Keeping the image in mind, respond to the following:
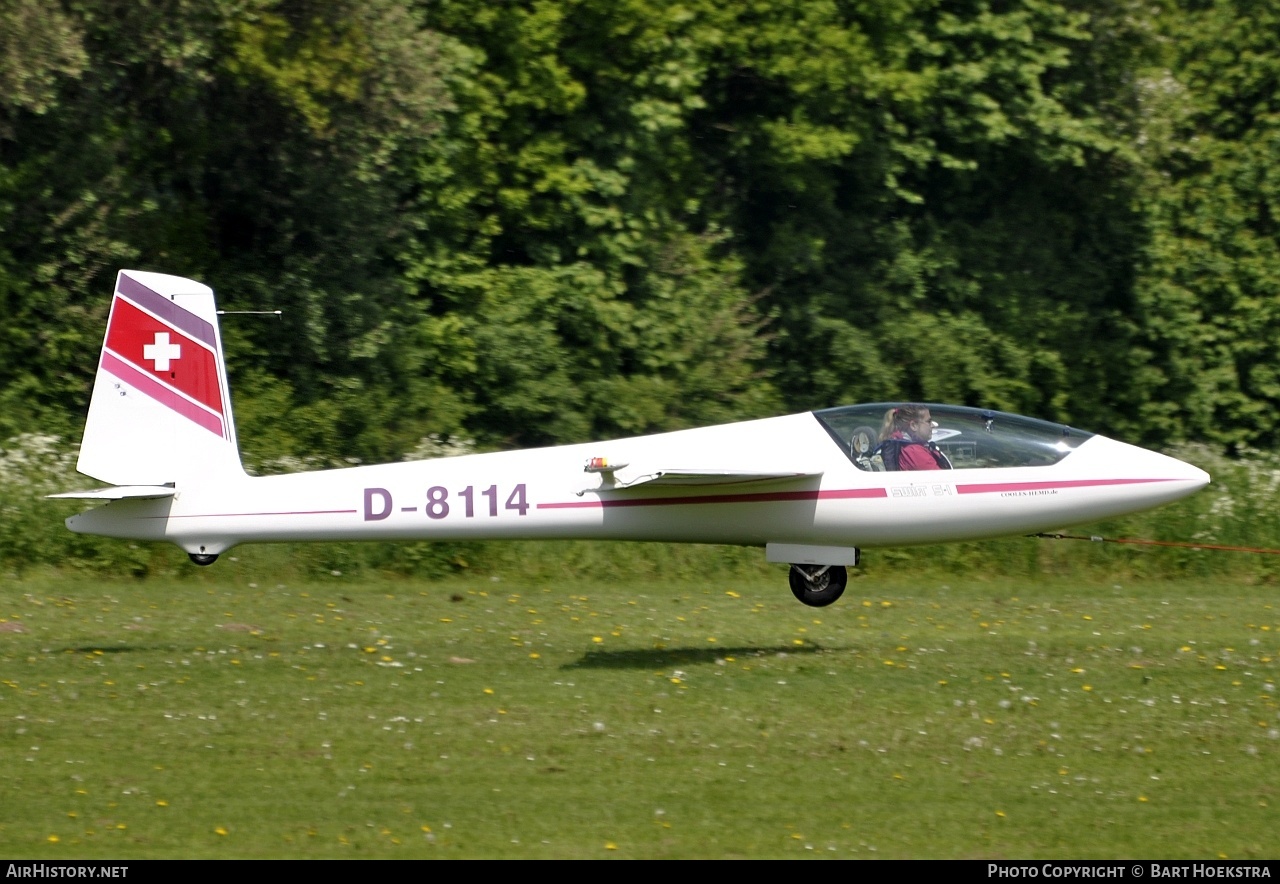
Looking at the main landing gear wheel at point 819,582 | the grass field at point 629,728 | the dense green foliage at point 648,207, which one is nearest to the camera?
the grass field at point 629,728

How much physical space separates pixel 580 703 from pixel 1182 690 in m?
4.31

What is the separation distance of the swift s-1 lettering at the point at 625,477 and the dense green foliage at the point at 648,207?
369 inches

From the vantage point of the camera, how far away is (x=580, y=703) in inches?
416

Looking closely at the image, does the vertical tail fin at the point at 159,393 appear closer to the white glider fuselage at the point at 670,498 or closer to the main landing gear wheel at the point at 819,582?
the white glider fuselage at the point at 670,498

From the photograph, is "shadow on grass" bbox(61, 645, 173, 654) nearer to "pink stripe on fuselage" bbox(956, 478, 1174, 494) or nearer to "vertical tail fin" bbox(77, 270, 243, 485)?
"vertical tail fin" bbox(77, 270, 243, 485)

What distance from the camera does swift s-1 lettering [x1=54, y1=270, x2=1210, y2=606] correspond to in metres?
10.8

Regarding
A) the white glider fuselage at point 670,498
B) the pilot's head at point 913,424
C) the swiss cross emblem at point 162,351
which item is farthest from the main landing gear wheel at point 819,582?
the swiss cross emblem at point 162,351

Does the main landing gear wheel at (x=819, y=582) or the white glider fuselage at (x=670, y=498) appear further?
the main landing gear wheel at (x=819, y=582)

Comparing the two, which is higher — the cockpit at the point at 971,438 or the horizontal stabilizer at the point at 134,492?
the cockpit at the point at 971,438

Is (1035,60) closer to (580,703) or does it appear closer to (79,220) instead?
(79,220)

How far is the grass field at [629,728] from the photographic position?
26.2ft

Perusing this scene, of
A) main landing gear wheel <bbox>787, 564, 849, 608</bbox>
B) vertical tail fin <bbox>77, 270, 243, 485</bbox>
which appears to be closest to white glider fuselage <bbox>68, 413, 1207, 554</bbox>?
vertical tail fin <bbox>77, 270, 243, 485</bbox>

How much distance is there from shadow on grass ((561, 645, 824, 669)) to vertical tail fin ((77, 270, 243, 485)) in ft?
9.86
